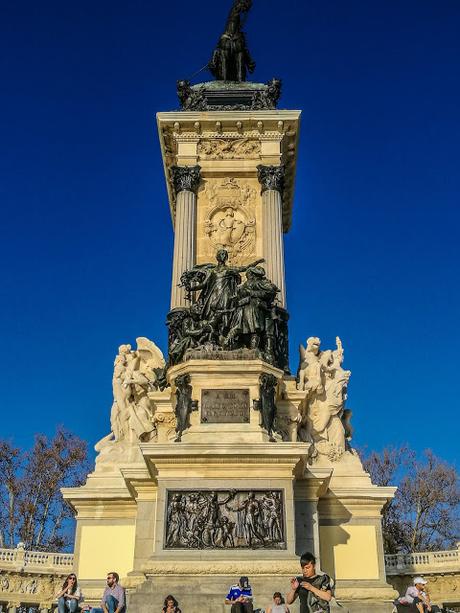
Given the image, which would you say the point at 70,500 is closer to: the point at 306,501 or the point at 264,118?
the point at 306,501

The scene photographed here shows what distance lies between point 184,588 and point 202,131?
13.6 m

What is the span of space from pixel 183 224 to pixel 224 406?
21.2 ft

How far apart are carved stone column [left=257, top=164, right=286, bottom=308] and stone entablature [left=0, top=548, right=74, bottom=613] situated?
11.0 meters

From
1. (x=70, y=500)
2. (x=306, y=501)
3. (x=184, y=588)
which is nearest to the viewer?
(x=184, y=588)

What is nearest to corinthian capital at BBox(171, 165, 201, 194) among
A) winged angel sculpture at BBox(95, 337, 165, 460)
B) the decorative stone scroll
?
winged angel sculpture at BBox(95, 337, 165, 460)

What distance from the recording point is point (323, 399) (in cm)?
1864

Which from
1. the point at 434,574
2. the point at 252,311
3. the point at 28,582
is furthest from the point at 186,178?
the point at 434,574

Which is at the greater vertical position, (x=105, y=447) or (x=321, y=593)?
(x=105, y=447)

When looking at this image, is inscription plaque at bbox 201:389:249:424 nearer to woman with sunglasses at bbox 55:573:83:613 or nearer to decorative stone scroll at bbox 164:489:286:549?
decorative stone scroll at bbox 164:489:286:549

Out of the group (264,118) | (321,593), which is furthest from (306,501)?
(264,118)

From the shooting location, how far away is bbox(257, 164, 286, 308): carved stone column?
65.5 ft

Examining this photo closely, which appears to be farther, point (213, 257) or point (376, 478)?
point (376, 478)

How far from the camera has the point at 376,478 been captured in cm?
3797

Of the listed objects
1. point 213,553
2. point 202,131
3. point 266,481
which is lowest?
point 213,553
